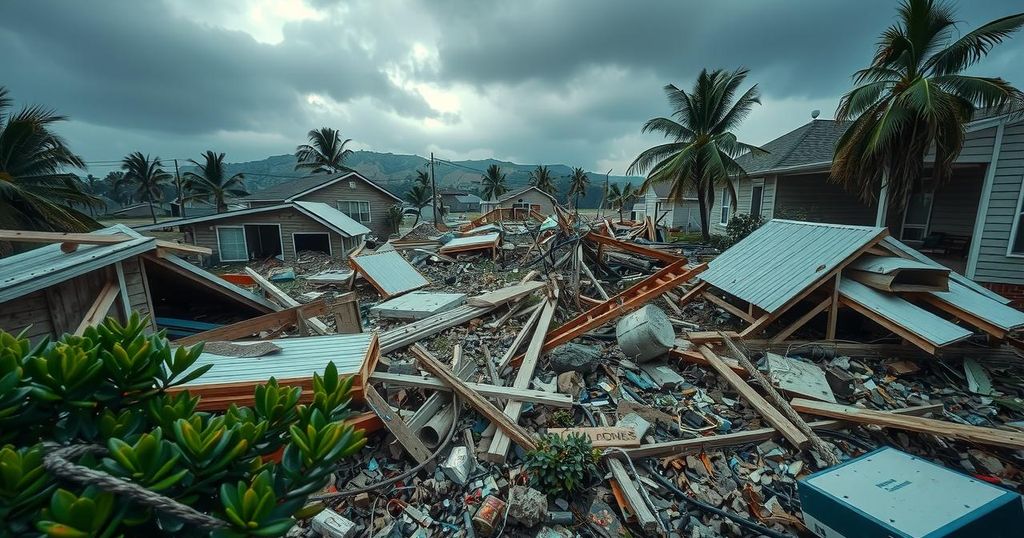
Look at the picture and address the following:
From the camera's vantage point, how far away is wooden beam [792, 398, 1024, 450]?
11.9ft

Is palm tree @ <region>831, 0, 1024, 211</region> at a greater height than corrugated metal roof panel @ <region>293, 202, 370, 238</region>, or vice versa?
palm tree @ <region>831, 0, 1024, 211</region>

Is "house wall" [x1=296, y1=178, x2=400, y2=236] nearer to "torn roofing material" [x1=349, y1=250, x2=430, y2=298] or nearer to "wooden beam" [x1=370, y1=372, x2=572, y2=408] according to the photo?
"torn roofing material" [x1=349, y1=250, x2=430, y2=298]

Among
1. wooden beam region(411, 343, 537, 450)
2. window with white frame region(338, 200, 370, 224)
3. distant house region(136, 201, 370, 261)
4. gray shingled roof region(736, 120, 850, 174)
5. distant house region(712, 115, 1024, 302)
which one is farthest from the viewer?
window with white frame region(338, 200, 370, 224)

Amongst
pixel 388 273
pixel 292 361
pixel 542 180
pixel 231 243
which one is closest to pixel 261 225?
pixel 231 243

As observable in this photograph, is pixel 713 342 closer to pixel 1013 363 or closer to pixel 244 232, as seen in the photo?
pixel 1013 363

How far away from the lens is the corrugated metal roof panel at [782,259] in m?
5.68

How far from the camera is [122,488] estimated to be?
924mm

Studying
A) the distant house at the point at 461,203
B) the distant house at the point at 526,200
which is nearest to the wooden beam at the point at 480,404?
the distant house at the point at 526,200

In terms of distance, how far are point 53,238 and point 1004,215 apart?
1613 centimetres

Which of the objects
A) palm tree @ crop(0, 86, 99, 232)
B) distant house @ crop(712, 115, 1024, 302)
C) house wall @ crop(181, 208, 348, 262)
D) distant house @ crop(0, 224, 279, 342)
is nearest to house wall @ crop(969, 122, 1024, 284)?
distant house @ crop(712, 115, 1024, 302)

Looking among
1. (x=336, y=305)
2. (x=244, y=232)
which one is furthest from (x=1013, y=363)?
(x=244, y=232)

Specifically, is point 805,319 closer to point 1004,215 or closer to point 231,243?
point 1004,215

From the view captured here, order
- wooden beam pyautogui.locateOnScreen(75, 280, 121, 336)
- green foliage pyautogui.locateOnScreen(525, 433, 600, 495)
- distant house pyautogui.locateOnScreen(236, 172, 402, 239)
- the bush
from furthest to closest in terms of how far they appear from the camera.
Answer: distant house pyautogui.locateOnScreen(236, 172, 402, 239) → wooden beam pyautogui.locateOnScreen(75, 280, 121, 336) → green foliage pyautogui.locateOnScreen(525, 433, 600, 495) → the bush

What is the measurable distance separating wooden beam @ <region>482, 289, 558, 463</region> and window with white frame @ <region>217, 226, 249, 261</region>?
17.1 meters
